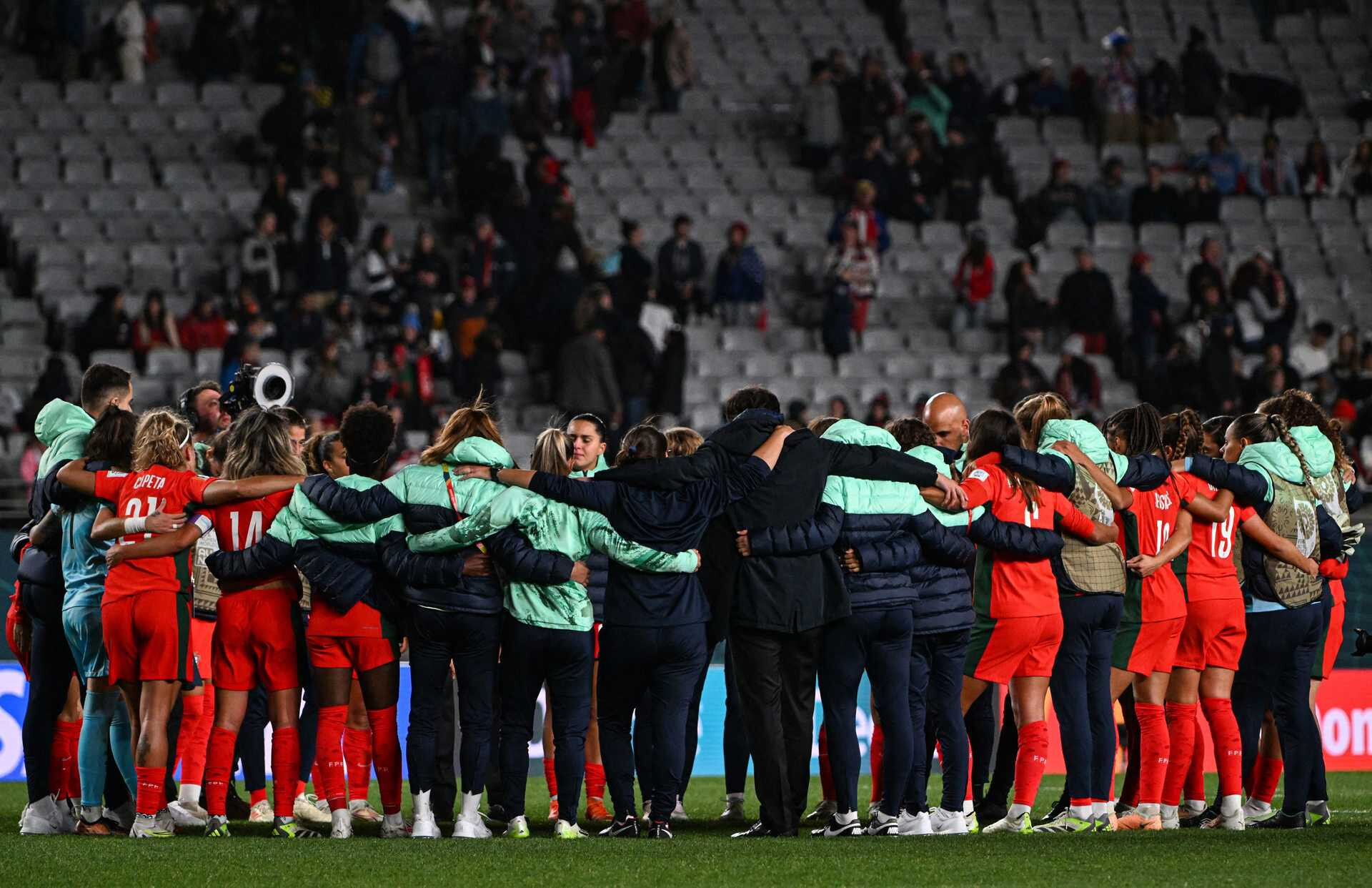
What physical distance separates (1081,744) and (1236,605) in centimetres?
112

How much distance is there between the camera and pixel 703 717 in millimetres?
12711

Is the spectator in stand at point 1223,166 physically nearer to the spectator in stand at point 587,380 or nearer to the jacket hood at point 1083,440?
the spectator in stand at point 587,380

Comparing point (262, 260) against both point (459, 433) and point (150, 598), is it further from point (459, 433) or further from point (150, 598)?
point (459, 433)

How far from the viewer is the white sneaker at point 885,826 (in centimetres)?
805

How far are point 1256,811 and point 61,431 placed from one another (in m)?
5.93

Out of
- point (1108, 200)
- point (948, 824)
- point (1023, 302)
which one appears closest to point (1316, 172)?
point (1108, 200)

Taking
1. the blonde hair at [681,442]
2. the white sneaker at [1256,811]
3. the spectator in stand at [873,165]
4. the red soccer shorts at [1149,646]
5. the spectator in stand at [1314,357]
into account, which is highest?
the spectator in stand at [873,165]

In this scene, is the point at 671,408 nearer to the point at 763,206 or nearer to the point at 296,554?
the point at 763,206

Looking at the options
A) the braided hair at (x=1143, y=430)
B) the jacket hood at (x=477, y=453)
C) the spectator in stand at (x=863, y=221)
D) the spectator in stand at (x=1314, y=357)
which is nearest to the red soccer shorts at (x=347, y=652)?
the jacket hood at (x=477, y=453)

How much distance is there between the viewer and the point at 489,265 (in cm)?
1822

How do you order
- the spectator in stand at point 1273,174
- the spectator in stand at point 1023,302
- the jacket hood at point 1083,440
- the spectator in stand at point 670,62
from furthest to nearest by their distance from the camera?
the spectator in stand at point 1273,174
the spectator in stand at point 670,62
the spectator in stand at point 1023,302
the jacket hood at point 1083,440

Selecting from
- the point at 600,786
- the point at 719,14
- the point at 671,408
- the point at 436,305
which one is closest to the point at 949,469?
→ the point at 600,786

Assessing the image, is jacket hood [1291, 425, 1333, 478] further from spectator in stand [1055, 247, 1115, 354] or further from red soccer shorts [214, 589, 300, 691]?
spectator in stand [1055, 247, 1115, 354]

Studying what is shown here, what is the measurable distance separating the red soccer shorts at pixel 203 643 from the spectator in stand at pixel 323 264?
9151 mm
